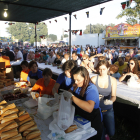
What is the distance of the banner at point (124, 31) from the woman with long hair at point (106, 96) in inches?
853

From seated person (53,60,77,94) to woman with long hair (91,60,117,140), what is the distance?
0.45 m

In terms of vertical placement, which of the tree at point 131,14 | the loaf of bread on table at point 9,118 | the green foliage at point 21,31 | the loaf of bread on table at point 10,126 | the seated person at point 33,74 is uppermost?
the green foliage at point 21,31

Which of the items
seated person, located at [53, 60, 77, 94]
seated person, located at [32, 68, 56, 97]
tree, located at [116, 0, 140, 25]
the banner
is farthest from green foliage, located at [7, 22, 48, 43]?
seated person, located at [53, 60, 77, 94]

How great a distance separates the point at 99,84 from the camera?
7.75 ft

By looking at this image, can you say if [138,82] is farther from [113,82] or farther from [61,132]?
[61,132]

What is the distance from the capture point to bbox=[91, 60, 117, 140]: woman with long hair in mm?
2153

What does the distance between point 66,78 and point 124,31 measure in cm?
2280

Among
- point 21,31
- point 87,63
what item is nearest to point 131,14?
point 87,63

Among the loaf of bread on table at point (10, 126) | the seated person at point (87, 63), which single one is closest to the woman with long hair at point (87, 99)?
the loaf of bread on table at point (10, 126)

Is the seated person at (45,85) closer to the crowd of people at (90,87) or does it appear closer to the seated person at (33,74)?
the crowd of people at (90,87)

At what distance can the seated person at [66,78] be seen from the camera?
2.36 metres

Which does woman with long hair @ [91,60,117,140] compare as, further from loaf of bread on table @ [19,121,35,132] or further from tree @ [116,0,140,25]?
tree @ [116,0,140,25]

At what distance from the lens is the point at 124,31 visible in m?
22.4

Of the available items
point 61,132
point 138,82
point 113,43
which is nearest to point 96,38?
point 113,43
